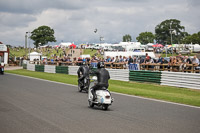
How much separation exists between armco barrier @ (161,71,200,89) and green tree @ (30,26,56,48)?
375 feet

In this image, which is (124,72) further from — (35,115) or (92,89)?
(35,115)

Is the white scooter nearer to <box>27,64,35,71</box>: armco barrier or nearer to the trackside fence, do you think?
the trackside fence

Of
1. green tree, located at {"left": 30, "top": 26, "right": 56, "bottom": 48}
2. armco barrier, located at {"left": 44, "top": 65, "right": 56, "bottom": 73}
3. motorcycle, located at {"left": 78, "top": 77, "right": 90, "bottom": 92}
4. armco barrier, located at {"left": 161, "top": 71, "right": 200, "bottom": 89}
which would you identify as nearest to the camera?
motorcycle, located at {"left": 78, "top": 77, "right": 90, "bottom": 92}

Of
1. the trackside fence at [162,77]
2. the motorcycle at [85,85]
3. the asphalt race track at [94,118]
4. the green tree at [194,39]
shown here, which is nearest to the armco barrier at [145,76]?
the trackside fence at [162,77]

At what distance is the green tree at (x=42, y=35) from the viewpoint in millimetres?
132375

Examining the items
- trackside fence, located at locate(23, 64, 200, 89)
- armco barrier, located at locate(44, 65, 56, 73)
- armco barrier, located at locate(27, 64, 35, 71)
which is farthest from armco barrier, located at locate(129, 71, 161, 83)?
armco barrier, located at locate(27, 64, 35, 71)

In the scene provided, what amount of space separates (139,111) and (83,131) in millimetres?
3740

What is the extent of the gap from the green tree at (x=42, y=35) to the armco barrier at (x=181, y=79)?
114 m

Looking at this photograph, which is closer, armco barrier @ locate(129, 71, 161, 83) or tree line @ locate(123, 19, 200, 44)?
armco barrier @ locate(129, 71, 161, 83)

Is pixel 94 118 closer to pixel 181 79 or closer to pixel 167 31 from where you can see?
pixel 181 79

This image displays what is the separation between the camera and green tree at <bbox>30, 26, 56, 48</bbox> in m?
132

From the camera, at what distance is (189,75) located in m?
19.0

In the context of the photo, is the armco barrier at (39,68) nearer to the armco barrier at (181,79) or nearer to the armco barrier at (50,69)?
the armco barrier at (50,69)

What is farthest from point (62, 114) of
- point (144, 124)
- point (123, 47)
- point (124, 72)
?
point (123, 47)
